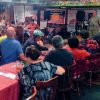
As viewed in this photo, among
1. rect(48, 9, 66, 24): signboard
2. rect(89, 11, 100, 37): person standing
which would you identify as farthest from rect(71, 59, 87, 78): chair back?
rect(48, 9, 66, 24): signboard

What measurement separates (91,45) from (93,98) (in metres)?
1.72

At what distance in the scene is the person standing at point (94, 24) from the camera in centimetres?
890

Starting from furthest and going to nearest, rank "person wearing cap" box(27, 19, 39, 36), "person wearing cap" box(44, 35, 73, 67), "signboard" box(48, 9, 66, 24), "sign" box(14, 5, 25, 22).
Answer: "sign" box(14, 5, 25, 22)
"person wearing cap" box(27, 19, 39, 36)
"signboard" box(48, 9, 66, 24)
"person wearing cap" box(44, 35, 73, 67)

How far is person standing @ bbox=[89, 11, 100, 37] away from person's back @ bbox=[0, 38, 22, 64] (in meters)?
4.56

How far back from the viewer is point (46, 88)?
312 cm

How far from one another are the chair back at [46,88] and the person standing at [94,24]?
19.7 ft

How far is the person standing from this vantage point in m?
8.90

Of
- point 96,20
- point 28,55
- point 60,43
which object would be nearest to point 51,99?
point 28,55

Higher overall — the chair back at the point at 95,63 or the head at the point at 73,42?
the head at the point at 73,42

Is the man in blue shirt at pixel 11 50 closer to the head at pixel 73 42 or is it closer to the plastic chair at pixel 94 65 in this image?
the head at pixel 73 42

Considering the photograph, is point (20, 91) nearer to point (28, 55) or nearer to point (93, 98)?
point (28, 55)

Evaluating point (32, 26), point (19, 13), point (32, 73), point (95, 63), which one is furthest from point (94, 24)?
point (32, 73)

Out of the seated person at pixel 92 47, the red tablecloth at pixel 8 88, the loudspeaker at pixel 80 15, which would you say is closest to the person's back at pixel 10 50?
the red tablecloth at pixel 8 88

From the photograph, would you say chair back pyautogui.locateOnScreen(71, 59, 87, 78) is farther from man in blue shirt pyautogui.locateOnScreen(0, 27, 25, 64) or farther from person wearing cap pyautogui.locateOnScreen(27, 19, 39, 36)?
person wearing cap pyautogui.locateOnScreen(27, 19, 39, 36)
